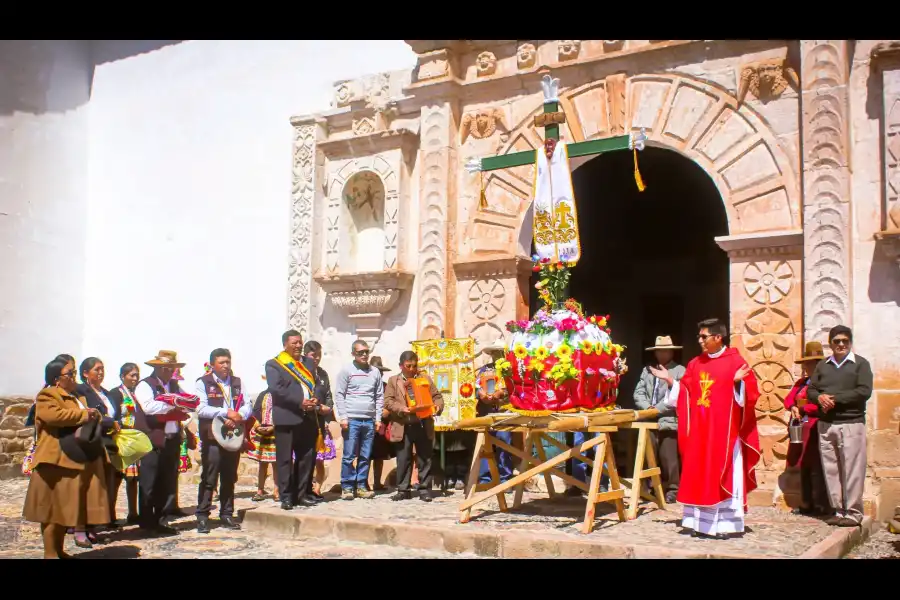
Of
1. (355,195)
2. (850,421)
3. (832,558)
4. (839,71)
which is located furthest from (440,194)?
(832,558)

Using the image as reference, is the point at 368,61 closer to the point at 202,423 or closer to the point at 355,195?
the point at 355,195

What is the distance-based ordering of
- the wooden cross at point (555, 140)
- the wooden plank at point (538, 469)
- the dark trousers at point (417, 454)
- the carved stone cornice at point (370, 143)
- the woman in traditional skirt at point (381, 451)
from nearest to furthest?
the wooden plank at point (538, 469), the wooden cross at point (555, 140), the dark trousers at point (417, 454), the woman in traditional skirt at point (381, 451), the carved stone cornice at point (370, 143)

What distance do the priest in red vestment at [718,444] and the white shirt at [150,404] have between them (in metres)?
4.23

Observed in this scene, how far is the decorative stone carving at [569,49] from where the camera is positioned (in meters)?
10.0

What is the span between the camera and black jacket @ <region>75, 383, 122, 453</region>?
6.88 m

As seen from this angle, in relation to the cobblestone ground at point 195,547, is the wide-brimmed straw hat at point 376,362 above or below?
above

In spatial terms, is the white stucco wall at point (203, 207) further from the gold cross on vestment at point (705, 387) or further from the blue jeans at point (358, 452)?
the gold cross on vestment at point (705, 387)

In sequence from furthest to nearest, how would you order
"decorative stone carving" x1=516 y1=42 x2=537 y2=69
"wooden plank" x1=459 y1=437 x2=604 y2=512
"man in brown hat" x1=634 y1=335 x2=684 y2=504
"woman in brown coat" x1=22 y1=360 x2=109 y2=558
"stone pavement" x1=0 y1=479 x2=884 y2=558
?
"decorative stone carving" x1=516 y1=42 x2=537 y2=69 < "man in brown hat" x1=634 y1=335 x2=684 y2=504 < "wooden plank" x1=459 y1=437 x2=604 y2=512 < "stone pavement" x1=0 y1=479 x2=884 y2=558 < "woman in brown coat" x1=22 y1=360 x2=109 y2=558

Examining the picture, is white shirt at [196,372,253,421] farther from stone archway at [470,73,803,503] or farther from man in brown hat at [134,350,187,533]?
stone archway at [470,73,803,503]

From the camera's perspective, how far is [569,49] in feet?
33.0

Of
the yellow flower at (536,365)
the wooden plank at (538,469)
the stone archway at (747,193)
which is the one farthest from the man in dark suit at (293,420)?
the stone archway at (747,193)

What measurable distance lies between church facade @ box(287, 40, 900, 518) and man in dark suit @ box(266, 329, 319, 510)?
246 centimetres

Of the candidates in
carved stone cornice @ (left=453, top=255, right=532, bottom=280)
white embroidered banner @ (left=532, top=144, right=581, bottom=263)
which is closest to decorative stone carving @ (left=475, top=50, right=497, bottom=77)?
carved stone cornice @ (left=453, top=255, right=532, bottom=280)
